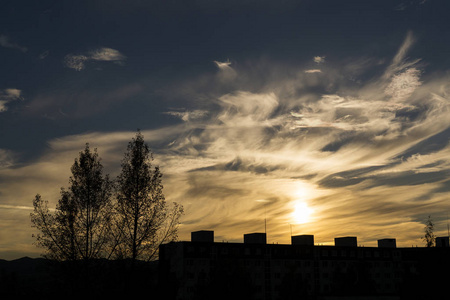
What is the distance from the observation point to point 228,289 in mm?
74312

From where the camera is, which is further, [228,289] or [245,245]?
[245,245]

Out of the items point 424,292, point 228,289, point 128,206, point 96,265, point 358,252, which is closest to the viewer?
point 96,265

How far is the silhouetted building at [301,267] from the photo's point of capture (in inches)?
3725

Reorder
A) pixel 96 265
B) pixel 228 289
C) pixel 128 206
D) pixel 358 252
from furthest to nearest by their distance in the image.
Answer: pixel 358 252 → pixel 228 289 → pixel 128 206 → pixel 96 265

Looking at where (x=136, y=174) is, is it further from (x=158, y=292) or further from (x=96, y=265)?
(x=158, y=292)

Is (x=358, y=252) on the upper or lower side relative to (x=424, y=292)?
upper

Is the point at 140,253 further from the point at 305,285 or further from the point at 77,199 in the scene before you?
the point at 305,285

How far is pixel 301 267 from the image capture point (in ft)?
373

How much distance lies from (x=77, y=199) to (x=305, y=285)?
61.3 meters

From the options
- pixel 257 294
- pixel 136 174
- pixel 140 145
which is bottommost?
pixel 257 294

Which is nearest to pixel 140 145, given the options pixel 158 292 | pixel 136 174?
pixel 136 174

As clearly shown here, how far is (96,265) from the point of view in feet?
161

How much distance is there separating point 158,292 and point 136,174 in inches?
636

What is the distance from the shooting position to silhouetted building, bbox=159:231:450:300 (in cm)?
9462
